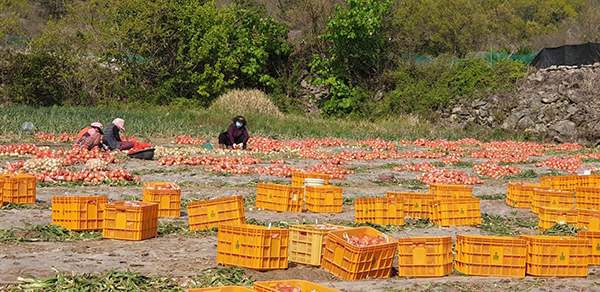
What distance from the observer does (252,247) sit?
21.3 ft

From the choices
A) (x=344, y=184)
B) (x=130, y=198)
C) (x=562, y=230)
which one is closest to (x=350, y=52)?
(x=344, y=184)

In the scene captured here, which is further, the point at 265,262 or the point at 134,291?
the point at 265,262

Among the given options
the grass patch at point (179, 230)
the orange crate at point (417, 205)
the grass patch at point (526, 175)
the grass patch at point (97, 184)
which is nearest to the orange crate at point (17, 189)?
the grass patch at point (97, 184)

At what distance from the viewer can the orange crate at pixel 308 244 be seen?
6.87 m

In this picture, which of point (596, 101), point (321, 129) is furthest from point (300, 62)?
point (596, 101)

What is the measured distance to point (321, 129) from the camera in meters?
28.1

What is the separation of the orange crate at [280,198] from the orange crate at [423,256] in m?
3.55

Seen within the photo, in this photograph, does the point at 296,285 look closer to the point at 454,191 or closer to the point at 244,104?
the point at 454,191

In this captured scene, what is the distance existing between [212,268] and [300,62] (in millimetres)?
32375

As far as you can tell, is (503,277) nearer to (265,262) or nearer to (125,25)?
(265,262)

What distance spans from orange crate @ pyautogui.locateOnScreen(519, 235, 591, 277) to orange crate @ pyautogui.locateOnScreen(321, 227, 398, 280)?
4.76 feet

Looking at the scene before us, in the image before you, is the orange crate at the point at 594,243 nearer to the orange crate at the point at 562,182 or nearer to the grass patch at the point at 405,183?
the orange crate at the point at 562,182

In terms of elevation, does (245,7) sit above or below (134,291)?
above

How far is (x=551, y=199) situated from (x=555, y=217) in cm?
179
